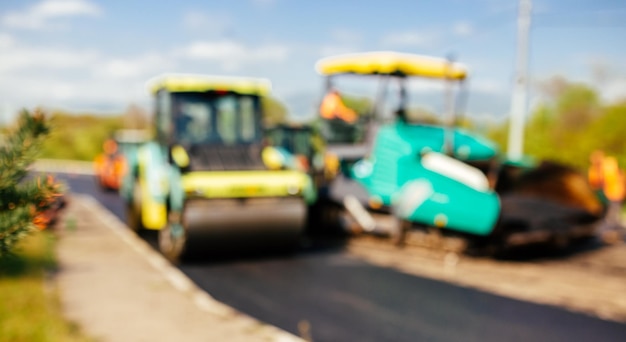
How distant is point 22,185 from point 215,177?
5.62 meters

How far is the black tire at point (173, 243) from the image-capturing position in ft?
24.1

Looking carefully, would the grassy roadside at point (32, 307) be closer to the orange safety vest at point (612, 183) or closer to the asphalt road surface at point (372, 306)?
the asphalt road surface at point (372, 306)

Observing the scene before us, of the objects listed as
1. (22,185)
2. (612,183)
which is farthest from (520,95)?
(22,185)

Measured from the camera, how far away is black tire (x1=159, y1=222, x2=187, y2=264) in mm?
7332

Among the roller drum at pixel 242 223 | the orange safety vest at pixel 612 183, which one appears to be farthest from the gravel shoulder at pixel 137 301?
the orange safety vest at pixel 612 183

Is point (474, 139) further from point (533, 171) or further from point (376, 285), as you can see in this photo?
point (376, 285)

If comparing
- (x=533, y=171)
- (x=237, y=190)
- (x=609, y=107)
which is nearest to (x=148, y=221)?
(x=237, y=190)

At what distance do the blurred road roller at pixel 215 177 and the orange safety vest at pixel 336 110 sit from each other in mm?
1210

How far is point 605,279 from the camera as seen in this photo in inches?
268

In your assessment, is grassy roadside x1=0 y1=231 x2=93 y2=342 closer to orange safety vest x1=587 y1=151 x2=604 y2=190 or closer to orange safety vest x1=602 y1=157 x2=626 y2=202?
orange safety vest x1=587 y1=151 x2=604 y2=190

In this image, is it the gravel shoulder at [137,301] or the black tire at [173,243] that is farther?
the black tire at [173,243]

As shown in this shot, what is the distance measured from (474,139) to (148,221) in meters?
4.58

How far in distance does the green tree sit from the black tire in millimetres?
5500

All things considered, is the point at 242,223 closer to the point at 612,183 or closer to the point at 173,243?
the point at 173,243
